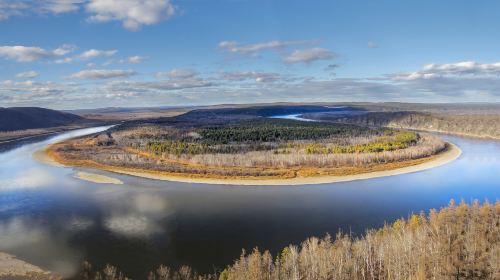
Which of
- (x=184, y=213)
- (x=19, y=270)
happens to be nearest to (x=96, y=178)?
(x=184, y=213)

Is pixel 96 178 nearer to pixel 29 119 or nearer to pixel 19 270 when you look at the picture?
pixel 19 270

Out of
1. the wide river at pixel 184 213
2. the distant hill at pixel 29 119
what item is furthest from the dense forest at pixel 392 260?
the distant hill at pixel 29 119

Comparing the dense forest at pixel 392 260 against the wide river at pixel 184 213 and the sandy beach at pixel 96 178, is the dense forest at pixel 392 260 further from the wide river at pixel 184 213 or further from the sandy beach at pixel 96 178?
the sandy beach at pixel 96 178

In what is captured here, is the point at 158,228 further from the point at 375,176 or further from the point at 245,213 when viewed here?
the point at 375,176

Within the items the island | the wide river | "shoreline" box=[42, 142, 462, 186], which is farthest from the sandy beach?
the island

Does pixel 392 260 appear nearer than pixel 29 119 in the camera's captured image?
Yes
